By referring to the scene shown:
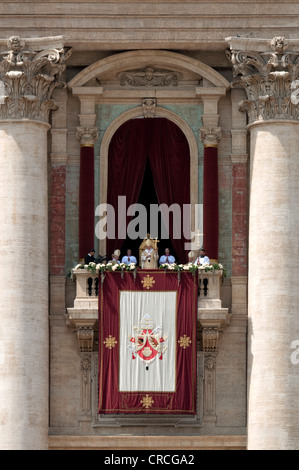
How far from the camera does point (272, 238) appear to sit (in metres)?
62.6

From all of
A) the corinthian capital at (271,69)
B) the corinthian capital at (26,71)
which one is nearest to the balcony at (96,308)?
the corinthian capital at (26,71)

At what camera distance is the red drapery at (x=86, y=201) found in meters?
63.7

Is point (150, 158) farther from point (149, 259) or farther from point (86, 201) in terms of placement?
point (149, 259)

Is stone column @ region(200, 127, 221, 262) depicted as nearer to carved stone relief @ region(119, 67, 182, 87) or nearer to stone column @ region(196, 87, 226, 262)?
stone column @ region(196, 87, 226, 262)

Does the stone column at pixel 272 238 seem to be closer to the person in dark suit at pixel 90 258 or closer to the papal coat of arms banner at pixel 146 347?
the papal coat of arms banner at pixel 146 347

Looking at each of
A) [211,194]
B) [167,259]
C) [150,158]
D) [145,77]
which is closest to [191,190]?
[211,194]

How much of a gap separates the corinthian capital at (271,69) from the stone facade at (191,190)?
0.14 ft

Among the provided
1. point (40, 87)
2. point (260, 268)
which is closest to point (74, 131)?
point (40, 87)

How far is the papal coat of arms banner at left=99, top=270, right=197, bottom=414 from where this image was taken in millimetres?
62688

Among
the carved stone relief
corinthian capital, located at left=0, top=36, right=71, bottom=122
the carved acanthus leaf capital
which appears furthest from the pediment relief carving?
corinthian capital, located at left=0, top=36, right=71, bottom=122

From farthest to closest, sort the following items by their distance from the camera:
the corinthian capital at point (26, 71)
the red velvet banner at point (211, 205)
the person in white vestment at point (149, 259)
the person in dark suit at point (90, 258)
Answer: the red velvet banner at point (211, 205) < the person in white vestment at point (149, 259) < the person in dark suit at point (90, 258) < the corinthian capital at point (26, 71)

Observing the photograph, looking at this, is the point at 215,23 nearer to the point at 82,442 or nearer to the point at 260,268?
the point at 260,268

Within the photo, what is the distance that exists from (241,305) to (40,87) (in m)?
8.62

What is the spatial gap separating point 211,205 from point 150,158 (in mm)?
2486
